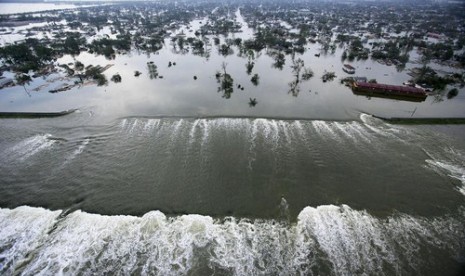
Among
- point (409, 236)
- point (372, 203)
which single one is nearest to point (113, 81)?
point (372, 203)

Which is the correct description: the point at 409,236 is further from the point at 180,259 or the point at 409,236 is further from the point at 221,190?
the point at 180,259

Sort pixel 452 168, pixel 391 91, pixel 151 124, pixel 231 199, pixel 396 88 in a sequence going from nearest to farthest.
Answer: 1. pixel 231 199
2. pixel 452 168
3. pixel 151 124
4. pixel 396 88
5. pixel 391 91

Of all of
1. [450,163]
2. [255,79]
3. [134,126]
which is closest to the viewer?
[450,163]

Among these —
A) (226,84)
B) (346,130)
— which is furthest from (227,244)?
(226,84)

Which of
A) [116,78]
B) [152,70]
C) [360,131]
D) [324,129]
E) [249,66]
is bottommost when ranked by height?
[360,131]

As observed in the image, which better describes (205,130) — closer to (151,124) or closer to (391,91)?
(151,124)

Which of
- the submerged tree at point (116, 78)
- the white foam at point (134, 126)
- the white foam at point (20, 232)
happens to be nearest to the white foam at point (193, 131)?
the white foam at point (134, 126)

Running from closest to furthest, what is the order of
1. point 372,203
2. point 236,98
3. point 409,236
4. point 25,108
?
point 409,236
point 372,203
point 25,108
point 236,98
